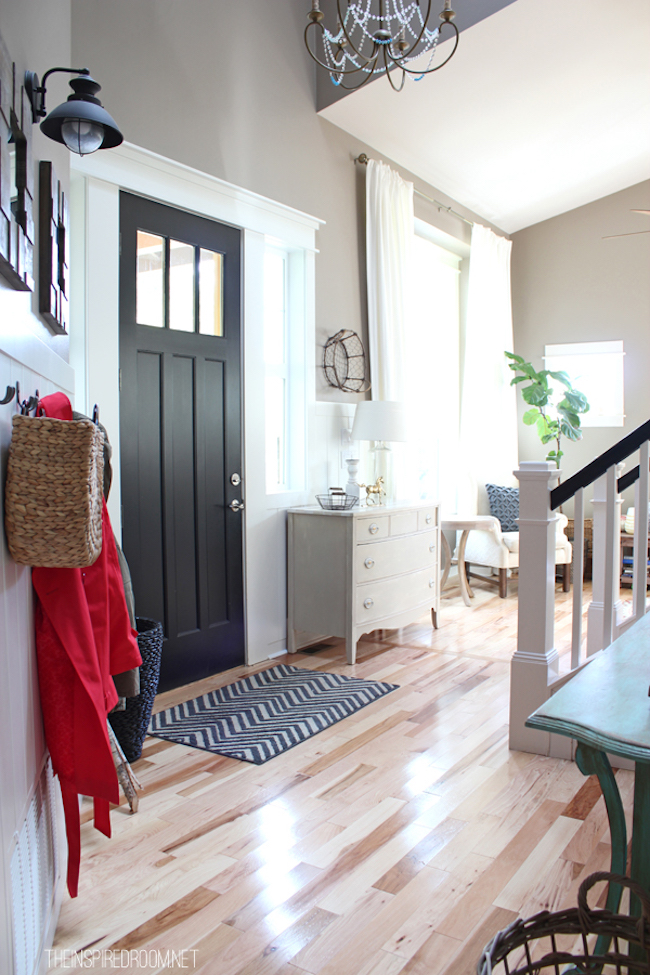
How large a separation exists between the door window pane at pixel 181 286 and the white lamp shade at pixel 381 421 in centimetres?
119

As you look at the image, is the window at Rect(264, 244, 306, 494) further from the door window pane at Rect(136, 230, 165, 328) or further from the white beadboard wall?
the white beadboard wall

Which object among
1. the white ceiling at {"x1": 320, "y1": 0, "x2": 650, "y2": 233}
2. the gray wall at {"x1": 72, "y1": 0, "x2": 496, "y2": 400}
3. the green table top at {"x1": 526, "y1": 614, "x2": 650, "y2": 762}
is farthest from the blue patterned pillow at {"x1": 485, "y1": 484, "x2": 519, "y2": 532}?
the green table top at {"x1": 526, "y1": 614, "x2": 650, "y2": 762}

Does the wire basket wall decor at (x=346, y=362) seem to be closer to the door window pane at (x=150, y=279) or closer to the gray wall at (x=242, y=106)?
A: the gray wall at (x=242, y=106)

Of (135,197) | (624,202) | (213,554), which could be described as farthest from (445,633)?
(624,202)

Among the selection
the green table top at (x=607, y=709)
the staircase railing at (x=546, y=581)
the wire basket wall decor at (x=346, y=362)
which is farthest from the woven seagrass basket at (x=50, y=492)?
the wire basket wall decor at (x=346, y=362)

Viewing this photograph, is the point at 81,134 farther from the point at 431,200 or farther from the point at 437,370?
the point at 437,370

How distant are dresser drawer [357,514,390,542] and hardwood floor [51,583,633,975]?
1018mm

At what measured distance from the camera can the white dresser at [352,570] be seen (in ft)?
12.4

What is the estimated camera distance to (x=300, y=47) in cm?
414

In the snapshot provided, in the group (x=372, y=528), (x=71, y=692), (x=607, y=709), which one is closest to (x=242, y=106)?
(x=372, y=528)

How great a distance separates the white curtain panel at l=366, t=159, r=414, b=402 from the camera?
15.2 feet

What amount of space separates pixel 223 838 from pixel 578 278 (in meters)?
6.04

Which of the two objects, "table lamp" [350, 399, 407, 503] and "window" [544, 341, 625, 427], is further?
"window" [544, 341, 625, 427]

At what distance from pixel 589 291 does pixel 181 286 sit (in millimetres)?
4532
